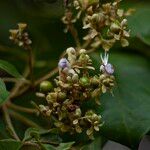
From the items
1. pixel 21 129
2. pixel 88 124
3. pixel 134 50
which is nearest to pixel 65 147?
pixel 88 124

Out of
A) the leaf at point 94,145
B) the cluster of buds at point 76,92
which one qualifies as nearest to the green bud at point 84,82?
the cluster of buds at point 76,92

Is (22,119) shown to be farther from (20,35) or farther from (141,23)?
(141,23)

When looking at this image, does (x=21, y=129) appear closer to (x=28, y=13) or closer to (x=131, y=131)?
(x=131, y=131)

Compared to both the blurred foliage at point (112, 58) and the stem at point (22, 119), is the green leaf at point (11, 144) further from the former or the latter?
the stem at point (22, 119)

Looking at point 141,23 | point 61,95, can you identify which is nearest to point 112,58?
point 141,23

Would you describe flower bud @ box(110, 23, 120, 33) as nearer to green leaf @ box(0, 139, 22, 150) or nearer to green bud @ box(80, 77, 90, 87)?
green bud @ box(80, 77, 90, 87)
